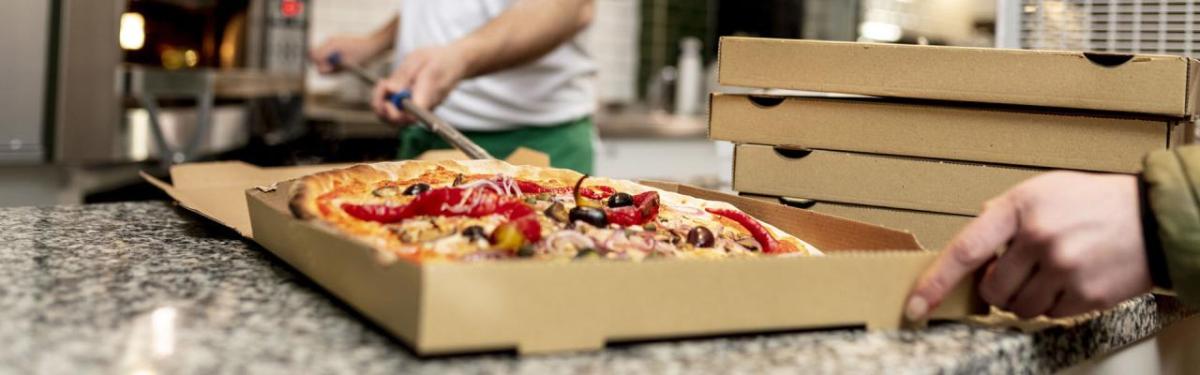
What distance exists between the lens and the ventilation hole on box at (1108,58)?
3.23 feet

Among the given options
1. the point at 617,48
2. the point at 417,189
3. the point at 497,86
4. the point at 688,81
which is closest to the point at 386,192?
the point at 417,189

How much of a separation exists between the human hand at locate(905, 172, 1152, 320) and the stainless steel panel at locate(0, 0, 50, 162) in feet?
A: 6.01

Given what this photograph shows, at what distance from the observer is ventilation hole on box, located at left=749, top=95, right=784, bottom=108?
3.83 ft

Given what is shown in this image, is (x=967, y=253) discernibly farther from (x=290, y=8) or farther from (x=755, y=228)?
(x=290, y=8)

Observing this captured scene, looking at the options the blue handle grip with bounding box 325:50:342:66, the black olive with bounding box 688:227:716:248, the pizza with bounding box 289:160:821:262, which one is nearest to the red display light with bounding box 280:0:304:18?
the blue handle grip with bounding box 325:50:342:66

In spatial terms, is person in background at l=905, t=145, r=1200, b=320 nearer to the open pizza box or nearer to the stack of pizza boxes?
the open pizza box

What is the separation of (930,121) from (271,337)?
2.33 feet

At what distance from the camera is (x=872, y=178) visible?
1.12 metres

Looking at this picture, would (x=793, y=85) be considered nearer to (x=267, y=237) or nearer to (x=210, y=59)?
(x=267, y=237)

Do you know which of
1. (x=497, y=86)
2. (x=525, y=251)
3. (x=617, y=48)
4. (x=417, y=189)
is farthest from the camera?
(x=617, y=48)

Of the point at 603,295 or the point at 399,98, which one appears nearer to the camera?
the point at 603,295

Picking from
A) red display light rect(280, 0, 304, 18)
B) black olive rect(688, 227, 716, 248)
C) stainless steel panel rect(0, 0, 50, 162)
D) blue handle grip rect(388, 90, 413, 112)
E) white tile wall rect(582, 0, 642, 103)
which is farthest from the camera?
white tile wall rect(582, 0, 642, 103)

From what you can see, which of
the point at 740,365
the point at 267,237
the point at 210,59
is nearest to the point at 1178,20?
the point at 740,365

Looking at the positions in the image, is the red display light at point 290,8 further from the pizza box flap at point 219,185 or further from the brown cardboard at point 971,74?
the brown cardboard at point 971,74
